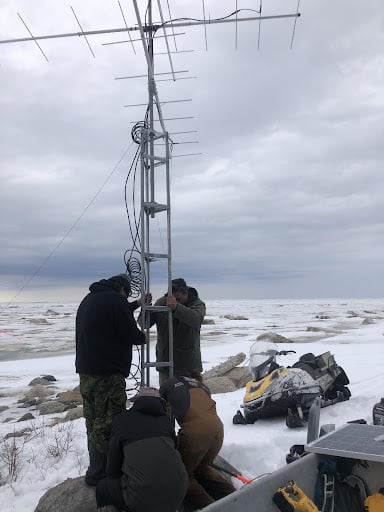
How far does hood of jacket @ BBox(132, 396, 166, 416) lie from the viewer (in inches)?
149

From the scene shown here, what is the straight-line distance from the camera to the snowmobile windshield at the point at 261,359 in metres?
7.04

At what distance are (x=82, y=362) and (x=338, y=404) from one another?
452 centimetres

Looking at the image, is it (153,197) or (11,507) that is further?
(153,197)

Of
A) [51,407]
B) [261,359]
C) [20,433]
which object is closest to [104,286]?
[261,359]

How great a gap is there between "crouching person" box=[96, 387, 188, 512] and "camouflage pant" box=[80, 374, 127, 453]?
50cm

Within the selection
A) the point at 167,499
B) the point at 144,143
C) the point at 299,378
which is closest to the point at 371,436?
the point at 167,499

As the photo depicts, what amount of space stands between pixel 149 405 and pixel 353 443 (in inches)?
66.2

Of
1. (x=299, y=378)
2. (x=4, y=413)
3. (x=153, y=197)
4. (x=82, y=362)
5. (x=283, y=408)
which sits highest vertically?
(x=153, y=197)

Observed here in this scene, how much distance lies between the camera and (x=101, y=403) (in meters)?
4.39

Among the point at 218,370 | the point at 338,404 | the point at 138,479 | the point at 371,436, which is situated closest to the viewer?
the point at 138,479

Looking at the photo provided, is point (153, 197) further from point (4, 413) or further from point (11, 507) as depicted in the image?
point (4, 413)

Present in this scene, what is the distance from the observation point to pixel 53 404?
1019 centimetres

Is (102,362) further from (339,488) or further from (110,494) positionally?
(339,488)

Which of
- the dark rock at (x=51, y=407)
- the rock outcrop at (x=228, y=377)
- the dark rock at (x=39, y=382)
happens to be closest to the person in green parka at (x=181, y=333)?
the rock outcrop at (x=228, y=377)
